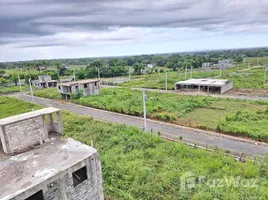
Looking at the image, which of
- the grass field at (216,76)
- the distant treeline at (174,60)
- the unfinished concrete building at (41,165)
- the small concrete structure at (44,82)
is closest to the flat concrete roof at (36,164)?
the unfinished concrete building at (41,165)

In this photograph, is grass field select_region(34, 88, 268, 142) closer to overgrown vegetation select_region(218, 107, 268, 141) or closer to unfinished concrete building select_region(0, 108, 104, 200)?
overgrown vegetation select_region(218, 107, 268, 141)

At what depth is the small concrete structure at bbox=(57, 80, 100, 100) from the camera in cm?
3030

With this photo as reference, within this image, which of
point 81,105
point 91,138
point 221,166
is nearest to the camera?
point 221,166

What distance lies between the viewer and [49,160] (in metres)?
8.02

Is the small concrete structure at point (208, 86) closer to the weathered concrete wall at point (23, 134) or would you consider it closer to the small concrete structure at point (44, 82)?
the weathered concrete wall at point (23, 134)

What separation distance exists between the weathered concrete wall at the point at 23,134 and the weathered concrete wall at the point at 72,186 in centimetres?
297

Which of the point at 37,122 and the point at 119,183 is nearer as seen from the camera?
the point at 37,122

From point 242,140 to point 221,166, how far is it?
494 centimetres

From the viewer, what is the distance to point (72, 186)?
25.5 feet

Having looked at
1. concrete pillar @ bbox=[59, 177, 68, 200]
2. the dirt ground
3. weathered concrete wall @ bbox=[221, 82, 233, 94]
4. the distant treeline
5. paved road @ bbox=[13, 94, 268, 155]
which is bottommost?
paved road @ bbox=[13, 94, 268, 155]

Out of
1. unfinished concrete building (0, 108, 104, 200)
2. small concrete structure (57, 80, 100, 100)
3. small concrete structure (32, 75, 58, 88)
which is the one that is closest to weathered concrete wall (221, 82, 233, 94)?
small concrete structure (57, 80, 100, 100)

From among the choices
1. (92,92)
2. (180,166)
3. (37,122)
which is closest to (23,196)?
(37,122)

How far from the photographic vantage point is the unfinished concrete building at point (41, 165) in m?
6.74

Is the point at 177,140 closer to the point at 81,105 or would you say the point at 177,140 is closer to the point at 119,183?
the point at 119,183
